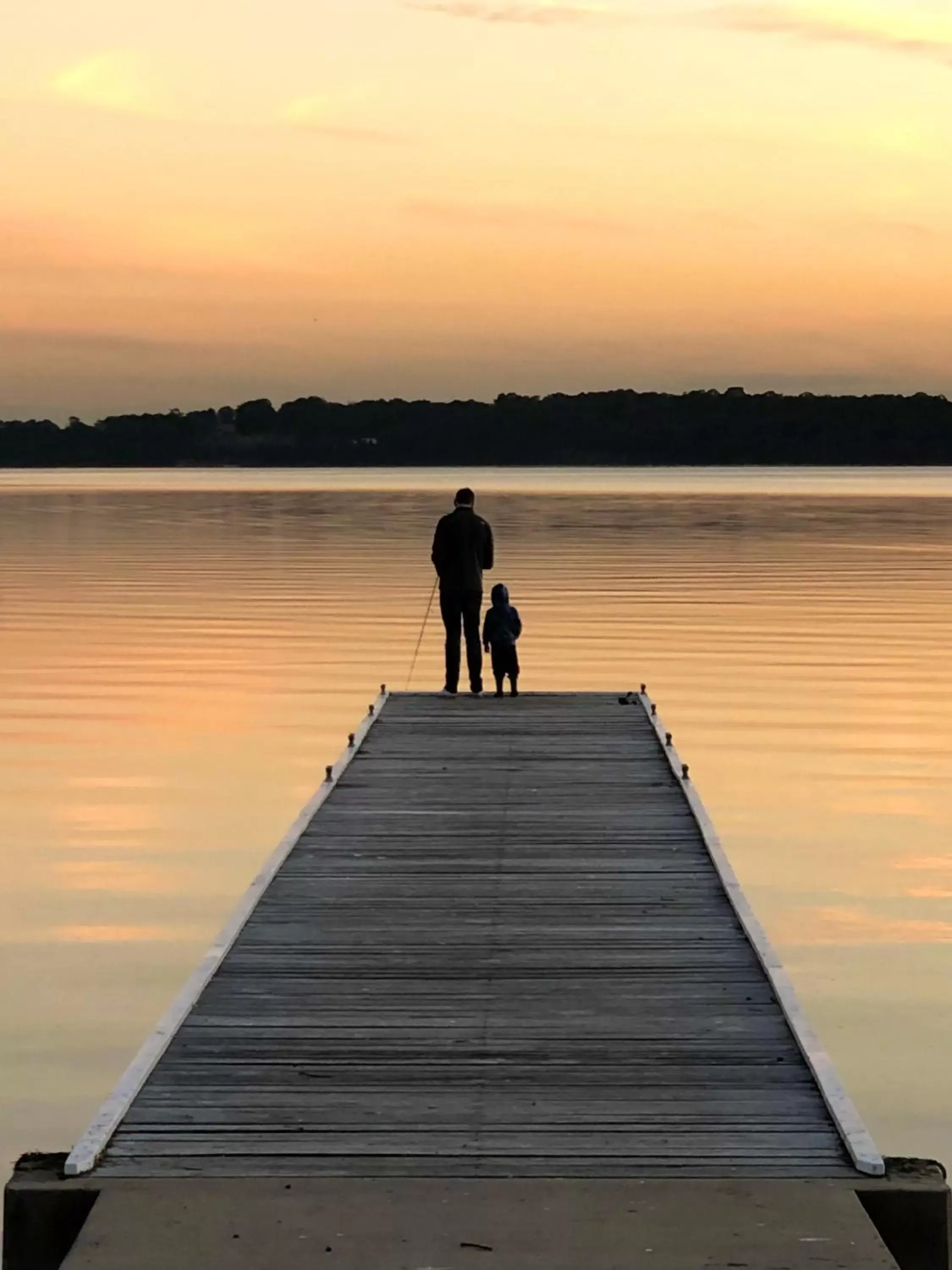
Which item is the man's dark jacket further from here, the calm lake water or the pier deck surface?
the pier deck surface

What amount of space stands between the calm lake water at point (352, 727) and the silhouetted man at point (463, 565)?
2.12m

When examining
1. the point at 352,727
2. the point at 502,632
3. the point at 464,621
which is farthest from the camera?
the point at 352,727

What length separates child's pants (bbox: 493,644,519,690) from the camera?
55.4ft

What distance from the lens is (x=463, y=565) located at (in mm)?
16672

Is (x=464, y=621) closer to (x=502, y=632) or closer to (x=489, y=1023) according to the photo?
(x=502, y=632)

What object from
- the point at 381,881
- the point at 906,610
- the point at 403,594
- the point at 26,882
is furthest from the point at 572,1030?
the point at 403,594

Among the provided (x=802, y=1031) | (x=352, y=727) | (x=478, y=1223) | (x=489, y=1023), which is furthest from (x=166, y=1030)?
(x=352, y=727)

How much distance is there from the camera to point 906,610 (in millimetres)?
34906

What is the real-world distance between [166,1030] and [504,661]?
1001cm

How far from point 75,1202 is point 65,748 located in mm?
14353

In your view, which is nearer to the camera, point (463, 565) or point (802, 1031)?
point (802, 1031)

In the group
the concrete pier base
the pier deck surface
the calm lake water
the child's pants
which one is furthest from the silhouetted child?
the concrete pier base

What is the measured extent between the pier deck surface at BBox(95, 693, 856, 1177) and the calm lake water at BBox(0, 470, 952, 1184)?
1.15m

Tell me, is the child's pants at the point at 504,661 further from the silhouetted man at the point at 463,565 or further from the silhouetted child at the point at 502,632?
the silhouetted man at the point at 463,565
